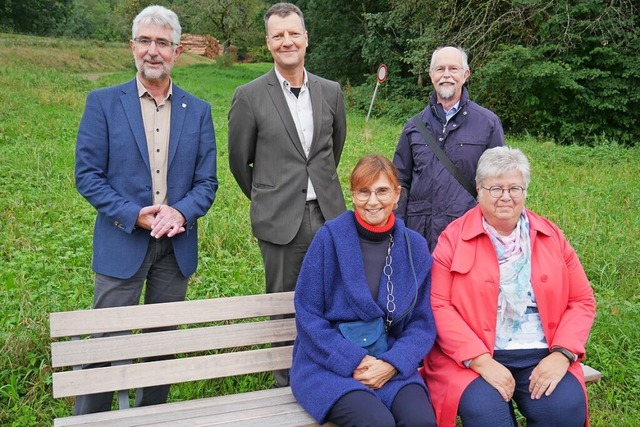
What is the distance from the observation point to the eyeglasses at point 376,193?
304cm

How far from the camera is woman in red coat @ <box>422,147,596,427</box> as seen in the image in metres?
2.99

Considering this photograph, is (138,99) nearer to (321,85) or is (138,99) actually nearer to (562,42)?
(321,85)

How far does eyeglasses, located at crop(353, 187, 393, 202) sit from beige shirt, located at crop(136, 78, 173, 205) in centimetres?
103

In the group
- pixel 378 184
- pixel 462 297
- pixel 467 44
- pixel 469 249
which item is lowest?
pixel 462 297

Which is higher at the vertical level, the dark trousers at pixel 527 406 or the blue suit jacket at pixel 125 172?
the blue suit jacket at pixel 125 172

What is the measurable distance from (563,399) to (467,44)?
14.6m

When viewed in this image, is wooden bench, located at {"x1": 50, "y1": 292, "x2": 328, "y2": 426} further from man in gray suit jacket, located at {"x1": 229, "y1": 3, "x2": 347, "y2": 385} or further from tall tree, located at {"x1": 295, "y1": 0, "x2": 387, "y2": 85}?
tall tree, located at {"x1": 295, "y1": 0, "x2": 387, "y2": 85}

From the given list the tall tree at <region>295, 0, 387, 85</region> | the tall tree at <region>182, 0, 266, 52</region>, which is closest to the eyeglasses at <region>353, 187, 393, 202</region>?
the tall tree at <region>295, 0, 387, 85</region>

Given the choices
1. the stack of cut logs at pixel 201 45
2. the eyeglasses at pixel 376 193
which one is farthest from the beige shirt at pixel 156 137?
the stack of cut logs at pixel 201 45

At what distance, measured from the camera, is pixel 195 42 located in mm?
49531

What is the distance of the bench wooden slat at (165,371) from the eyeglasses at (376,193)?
3.42ft

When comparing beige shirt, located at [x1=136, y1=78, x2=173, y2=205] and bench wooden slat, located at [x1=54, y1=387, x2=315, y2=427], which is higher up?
beige shirt, located at [x1=136, y1=78, x2=173, y2=205]

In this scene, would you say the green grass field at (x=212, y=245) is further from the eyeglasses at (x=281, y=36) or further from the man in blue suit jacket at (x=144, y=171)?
the eyeglasses at (x=281, y=36)

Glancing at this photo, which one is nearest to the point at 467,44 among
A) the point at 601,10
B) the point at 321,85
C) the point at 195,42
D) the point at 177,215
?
the point at 601,10
